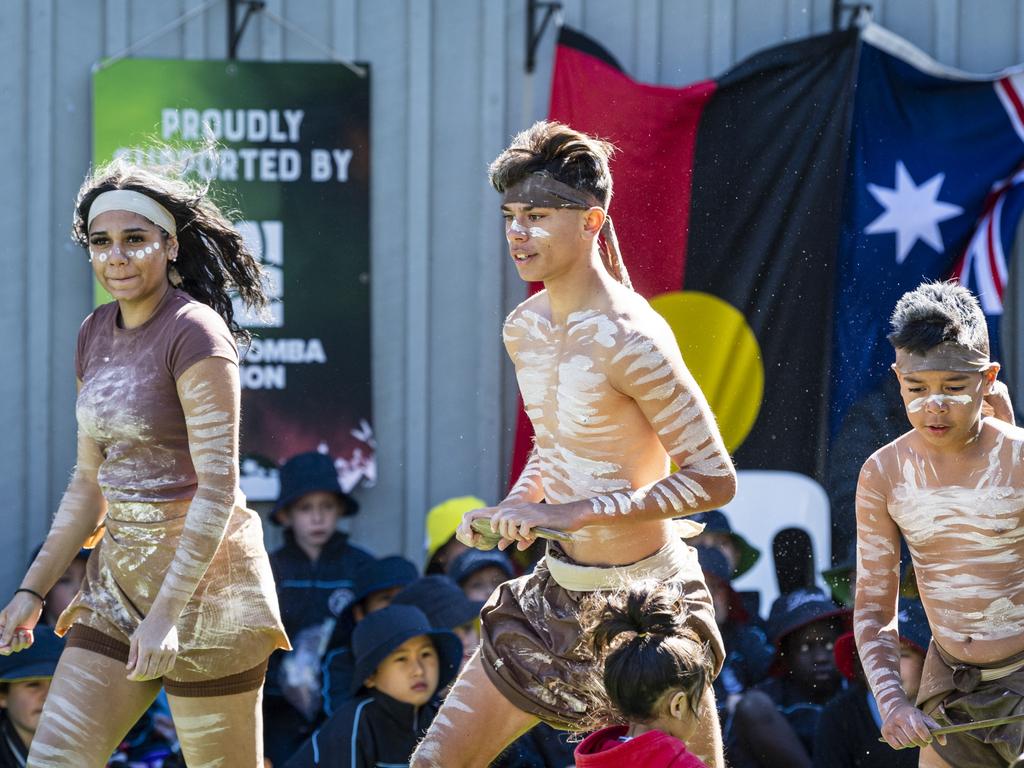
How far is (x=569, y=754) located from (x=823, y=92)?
3145 millimetres

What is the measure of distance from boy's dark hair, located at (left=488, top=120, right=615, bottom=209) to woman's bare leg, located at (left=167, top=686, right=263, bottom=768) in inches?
54.7

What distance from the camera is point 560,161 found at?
368 centimetres

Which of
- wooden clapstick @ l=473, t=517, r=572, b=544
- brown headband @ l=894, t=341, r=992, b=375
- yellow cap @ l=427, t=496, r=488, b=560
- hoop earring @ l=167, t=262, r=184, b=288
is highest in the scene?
hoop earring @ l=167, t=262, r=184, b=288

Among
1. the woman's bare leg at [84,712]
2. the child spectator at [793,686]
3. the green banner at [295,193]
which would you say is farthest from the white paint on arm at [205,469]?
the green banner at [295,193]

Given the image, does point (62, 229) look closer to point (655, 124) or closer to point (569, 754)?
point (655, 124)

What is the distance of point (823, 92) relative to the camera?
6855 millimetres

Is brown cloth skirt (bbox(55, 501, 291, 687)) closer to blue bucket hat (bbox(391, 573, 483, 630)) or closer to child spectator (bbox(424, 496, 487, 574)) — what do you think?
blue bucket hat (bbox(391, 573, 483, 630))

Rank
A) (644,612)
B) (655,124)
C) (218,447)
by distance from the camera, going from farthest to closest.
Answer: (655,124) → (218,447) → (644,612)

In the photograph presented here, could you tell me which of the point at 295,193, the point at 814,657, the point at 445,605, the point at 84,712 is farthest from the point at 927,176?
the point at 84,712

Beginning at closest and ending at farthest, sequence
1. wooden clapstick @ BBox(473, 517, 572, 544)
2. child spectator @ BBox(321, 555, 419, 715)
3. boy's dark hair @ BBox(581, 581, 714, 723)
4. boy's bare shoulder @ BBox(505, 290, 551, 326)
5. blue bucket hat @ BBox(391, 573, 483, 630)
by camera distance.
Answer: boy's dark hair @ BBox(581, 581, 714, 723)
wooden clapstick @ BBox(473, 517, 572, 544)
boy's bare shoulder @ BBox(505, 290, 551, 326)
blue bucket hat @ BBox(391, 573, 483, 630)
child spectator @ BBox(321, 555, 419, 715)

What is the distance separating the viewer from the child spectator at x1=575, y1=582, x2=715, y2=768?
9.80 ft

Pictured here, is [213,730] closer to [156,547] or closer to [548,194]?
[156,547]

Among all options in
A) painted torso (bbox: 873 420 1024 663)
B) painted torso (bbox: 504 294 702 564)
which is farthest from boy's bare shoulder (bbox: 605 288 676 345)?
painted torso (bbox: 873 420 1024 663)

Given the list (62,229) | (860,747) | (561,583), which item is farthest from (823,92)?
(561,583)
